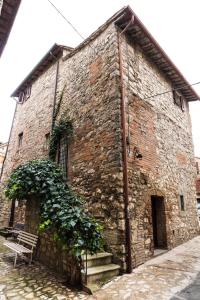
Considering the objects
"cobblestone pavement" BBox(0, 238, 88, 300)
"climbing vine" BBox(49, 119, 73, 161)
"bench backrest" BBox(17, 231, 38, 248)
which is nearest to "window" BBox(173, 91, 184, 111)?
"climbing vine" BBox(49, 119, 73, 161)

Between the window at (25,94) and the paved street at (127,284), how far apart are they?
8.97m

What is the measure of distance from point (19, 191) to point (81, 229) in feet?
7.84

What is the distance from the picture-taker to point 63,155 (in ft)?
24.4

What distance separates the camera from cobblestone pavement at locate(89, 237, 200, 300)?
10.9 ft

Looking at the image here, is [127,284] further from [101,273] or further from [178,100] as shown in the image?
[178,100]

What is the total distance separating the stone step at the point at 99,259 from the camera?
4.15 meters

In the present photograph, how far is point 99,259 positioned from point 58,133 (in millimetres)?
4607

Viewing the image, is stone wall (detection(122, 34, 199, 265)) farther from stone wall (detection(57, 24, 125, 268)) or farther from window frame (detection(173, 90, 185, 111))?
stone wall (detection(57, 24, 125, 268))

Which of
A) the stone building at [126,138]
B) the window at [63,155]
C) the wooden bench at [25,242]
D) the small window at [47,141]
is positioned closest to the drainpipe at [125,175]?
the stone building at [126,138]

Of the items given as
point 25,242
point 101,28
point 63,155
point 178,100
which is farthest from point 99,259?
point 178,100

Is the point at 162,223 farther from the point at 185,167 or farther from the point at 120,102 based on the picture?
the point at 120,102

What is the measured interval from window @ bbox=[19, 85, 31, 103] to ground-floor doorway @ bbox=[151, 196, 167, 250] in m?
8.93

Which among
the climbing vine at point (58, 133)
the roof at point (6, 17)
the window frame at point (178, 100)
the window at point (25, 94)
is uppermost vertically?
the window at point (25, 94)

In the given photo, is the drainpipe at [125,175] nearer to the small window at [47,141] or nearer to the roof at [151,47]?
the roof at [151,47]
